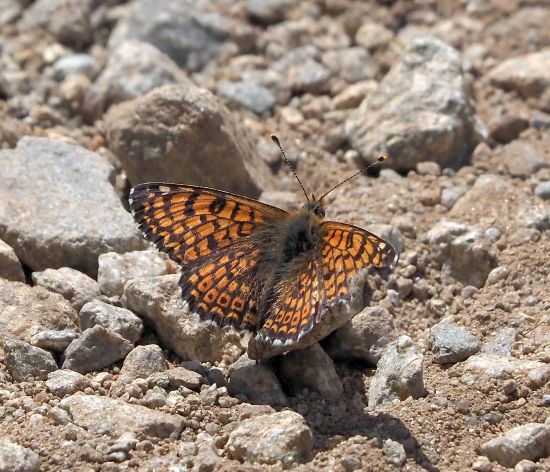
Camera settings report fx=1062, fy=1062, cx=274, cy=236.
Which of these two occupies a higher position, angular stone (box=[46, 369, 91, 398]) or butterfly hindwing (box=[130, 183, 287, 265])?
butterfly hindwing (box=[130, 183, 287, 265])

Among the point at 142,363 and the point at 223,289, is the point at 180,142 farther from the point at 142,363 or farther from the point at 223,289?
the point at 142,363

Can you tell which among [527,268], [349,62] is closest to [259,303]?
[527,268]

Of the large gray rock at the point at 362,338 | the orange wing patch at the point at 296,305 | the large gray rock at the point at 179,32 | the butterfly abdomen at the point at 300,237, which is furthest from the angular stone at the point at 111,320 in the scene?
the large gray rock at the point at 179,32

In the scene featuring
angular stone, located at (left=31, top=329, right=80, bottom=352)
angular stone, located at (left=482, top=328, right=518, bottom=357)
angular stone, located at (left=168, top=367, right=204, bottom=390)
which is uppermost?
angular stone, located at (left=31, top=329, right=80, bottom=352)

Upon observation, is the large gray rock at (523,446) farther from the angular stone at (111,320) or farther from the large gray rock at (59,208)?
the large gray rock at (59,208)

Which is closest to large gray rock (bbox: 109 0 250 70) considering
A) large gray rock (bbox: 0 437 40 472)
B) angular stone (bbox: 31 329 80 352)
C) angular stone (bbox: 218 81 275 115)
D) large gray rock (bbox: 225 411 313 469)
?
angular stone (bbox: 218 81 275 115)

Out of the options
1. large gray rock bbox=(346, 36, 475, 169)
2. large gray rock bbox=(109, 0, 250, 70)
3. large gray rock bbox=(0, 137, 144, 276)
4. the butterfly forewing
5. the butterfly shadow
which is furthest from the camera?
large gray rock bbox=(109, 0, 250, 70)

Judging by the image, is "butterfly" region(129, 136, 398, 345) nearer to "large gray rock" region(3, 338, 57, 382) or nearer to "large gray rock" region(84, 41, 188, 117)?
"large gray rock" region(3, 338, 57, 382)
